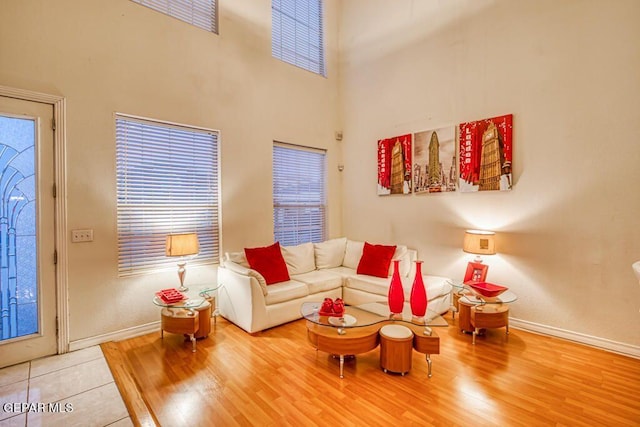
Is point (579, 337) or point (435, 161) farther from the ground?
point (435, 161)

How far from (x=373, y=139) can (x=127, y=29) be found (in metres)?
3.50

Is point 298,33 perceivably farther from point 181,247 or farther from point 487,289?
point 487,289

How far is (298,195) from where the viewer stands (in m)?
4.96

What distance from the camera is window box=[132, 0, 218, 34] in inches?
140

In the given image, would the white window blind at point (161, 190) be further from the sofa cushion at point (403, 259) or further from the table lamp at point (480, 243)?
the table lamp at point (480, 243)

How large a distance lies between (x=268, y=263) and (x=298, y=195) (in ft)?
5.24

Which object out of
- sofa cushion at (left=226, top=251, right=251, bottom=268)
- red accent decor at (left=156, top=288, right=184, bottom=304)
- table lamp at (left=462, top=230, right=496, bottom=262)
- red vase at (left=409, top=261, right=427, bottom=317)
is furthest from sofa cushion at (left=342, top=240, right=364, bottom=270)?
red accent decor at (left=156, top=288, right=184, bottom=304)

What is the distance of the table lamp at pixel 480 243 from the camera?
3.39m

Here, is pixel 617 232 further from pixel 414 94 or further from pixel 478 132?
pixel 414 94

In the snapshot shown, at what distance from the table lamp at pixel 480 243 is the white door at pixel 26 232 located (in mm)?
4332

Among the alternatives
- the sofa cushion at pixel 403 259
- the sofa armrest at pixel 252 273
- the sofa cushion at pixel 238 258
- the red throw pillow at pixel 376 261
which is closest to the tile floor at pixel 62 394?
the sofa armrest at pixel 252 273

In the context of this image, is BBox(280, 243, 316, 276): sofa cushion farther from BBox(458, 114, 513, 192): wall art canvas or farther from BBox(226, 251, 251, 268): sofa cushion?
BBox(458, 114, 513, 192): wall art canvas

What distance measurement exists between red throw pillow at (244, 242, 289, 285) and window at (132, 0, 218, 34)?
116 inches

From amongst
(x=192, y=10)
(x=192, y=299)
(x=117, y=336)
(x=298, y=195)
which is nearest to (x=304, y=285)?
(x=192, y=299)
